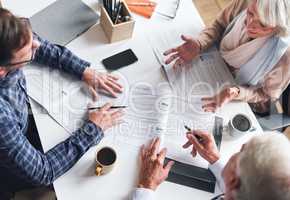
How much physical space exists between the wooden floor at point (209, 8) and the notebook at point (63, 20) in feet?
4.08

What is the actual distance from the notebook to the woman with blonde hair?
13.9 inches

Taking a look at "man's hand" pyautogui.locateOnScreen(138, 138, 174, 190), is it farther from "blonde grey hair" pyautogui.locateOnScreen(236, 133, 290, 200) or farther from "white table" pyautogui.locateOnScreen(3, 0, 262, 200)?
"blonde grey hair" pyautogui.locateOnScreen(236, 133, 290, 200)

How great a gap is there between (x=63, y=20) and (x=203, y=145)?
29.0 inches

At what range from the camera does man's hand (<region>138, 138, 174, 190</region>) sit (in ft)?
Result: 4.45

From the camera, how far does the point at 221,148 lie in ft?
4.93

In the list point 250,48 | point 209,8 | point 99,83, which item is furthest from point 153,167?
point 209,8

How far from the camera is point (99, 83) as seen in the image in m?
1.50

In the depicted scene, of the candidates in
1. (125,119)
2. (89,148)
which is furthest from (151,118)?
(89,148)

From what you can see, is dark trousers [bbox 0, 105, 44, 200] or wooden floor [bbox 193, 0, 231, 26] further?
wooden floor [bbox 193, 0, 231, 26]

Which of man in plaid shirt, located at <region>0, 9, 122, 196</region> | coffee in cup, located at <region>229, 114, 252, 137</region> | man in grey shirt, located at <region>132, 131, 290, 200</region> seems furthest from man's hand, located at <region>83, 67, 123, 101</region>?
coffee in cup, located at <region>229, 114, 252, 137</region>

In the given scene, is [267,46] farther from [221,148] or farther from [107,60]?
[107,60]

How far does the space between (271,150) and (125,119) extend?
570 mm

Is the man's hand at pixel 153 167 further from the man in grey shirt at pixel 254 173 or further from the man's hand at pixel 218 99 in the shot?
the man's hand at pixel 218 99

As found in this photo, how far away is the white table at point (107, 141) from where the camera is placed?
1329 mm
